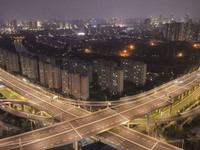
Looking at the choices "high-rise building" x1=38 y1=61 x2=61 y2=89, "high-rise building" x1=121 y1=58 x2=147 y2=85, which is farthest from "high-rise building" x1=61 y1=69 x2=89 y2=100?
"high-rise building" x1=121 y1=58 x2=147 y2=85

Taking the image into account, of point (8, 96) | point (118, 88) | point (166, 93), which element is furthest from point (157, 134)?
point (8, 96)

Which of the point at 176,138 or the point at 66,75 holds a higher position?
the point at 66,75

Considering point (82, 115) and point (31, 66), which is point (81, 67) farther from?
point (82, 115)

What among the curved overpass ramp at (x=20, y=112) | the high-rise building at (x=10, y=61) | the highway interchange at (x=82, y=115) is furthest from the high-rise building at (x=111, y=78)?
the high-rise building at (x=10, y=61)

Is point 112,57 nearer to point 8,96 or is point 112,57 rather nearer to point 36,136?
point 8,96

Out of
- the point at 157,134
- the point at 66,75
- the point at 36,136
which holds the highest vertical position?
the point at 66,75

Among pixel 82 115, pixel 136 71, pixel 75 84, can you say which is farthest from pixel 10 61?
pixel 82 115

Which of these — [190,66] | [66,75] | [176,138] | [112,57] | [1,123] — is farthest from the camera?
[112,57]
